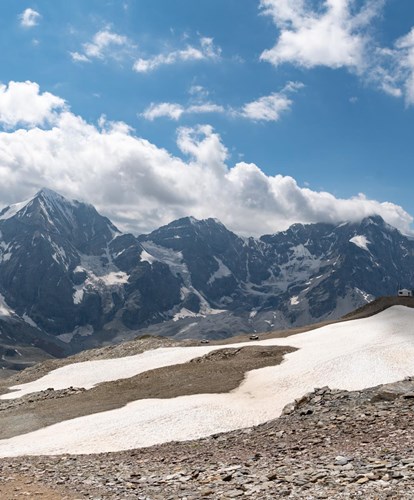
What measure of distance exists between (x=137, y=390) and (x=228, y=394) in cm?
1259

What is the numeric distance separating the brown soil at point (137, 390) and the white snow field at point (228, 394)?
232 cm

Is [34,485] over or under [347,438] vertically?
over

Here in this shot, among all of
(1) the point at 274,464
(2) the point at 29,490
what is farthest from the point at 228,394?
(2) the point at 29,490

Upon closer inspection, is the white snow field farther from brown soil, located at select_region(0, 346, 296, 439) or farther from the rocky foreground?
the rocky foreground

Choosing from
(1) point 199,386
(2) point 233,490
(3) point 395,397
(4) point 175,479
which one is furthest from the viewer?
(1) point 199,386

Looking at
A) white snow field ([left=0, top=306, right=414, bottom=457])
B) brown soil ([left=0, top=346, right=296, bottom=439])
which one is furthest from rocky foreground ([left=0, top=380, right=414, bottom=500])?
brown soil ([left=0, top=346, right=296, bottom=439])

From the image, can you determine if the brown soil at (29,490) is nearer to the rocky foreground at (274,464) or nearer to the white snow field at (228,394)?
the rocky foreground at (274,464)

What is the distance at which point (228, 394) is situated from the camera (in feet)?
155

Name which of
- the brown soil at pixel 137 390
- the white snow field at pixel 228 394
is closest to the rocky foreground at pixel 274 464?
the white snow field at pixel 228 394

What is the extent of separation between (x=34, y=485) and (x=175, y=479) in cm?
654

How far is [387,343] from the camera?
60.6m

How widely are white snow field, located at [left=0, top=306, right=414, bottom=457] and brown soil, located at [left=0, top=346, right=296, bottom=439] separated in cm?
232

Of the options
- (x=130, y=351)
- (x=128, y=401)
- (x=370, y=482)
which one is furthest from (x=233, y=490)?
(x=130, y=351)

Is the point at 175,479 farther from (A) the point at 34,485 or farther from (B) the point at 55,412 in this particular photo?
(B) the point at 55,412
